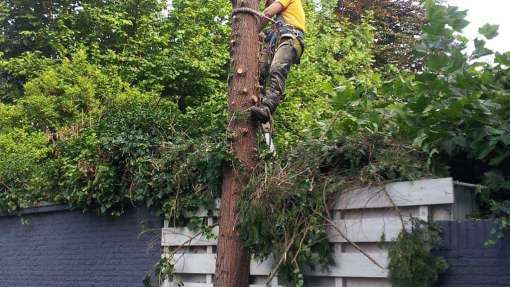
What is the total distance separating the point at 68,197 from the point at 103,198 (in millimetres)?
654

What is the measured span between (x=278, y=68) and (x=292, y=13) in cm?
65

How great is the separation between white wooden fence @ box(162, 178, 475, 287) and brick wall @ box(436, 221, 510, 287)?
201mm

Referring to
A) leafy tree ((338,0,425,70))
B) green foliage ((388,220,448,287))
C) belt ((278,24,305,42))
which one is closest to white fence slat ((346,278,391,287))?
green foliage ((388,220,448,287))

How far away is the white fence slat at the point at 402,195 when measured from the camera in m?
4.97

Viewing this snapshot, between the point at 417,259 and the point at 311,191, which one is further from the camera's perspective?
the point at 311,191

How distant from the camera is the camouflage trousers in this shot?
21.8 feet

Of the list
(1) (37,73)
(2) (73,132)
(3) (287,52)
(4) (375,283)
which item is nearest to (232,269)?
(4) (375,283)

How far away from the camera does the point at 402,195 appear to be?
205 inches

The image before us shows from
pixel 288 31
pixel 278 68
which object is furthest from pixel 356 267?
pixel 288 31

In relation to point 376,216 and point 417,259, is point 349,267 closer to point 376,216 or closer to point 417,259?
point 376,216

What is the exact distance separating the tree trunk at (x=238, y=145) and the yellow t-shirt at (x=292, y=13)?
31 cm

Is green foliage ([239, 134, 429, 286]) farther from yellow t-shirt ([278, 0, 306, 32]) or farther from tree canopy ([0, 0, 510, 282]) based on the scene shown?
yellow t-shirt ([278, 0, 306, 32])

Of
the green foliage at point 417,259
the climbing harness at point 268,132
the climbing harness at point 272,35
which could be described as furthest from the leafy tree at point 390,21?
the green foliage at point 417,259

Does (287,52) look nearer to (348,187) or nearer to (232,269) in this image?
(348,187)
